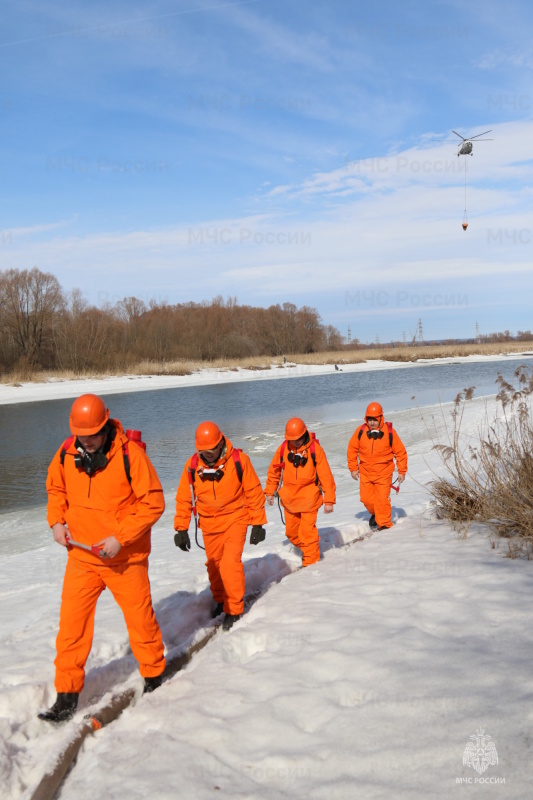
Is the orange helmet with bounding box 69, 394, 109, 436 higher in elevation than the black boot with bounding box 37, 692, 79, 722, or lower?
higher

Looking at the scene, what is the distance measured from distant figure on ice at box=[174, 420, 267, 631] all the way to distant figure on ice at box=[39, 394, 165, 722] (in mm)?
1150

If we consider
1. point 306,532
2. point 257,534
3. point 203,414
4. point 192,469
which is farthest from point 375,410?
point 203,414

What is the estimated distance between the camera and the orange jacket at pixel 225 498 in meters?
4.90

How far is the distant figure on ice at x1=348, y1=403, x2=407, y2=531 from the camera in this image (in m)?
7.39

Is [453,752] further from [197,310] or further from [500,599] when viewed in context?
[197,310]

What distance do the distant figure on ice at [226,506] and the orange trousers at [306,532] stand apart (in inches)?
51.6

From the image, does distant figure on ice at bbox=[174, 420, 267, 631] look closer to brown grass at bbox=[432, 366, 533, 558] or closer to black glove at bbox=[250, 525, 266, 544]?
black glove at bbox=[250, 525, 266, 544]

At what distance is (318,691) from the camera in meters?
3.37

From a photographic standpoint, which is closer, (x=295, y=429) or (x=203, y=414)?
(x=295, y=429)

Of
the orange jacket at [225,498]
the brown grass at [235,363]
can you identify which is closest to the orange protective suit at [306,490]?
the orange jacket at [225,498]

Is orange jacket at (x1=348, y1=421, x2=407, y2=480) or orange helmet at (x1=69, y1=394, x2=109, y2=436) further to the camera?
orange jacket at (x1=348, y1=421, x2=407, y2=480)

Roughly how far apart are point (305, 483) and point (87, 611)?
306 cm

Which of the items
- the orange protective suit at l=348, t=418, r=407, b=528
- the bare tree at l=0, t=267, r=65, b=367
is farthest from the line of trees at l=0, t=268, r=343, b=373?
the orange protective suit at l=348, t=418, r=407, b=528

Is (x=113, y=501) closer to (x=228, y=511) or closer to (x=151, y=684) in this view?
(x=151, y=684)
